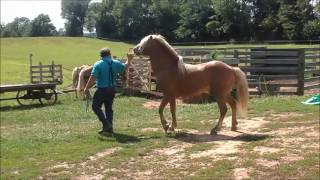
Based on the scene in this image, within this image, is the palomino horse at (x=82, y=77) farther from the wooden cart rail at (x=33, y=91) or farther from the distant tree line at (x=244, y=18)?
the distant tree line at (x=244, y=18)

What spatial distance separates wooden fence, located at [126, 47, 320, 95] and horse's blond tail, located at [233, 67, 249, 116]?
9.16 metres

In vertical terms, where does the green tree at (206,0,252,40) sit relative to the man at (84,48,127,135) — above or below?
above

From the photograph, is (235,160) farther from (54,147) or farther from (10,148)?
(10,148)

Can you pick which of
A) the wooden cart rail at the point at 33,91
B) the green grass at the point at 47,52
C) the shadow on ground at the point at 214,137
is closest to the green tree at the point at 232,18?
the shadow on ground at the point at 214,137

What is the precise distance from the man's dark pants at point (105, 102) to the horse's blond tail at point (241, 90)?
2423 mm

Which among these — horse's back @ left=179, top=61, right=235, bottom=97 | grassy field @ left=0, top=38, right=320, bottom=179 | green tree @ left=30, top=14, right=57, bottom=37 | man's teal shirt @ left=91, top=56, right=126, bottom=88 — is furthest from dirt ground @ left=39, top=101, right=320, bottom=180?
green tree @ left=30, top=14, right=57, bottom=37

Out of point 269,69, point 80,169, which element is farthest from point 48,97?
point 80,169

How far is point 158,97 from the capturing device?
21.8 meters

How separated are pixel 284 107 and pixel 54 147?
6.93 m

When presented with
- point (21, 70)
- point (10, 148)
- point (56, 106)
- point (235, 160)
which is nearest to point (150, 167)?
point (235, 160)

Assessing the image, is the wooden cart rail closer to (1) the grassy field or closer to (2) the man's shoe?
(1) the grassy field

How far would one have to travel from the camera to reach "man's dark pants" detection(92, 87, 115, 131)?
10.8m

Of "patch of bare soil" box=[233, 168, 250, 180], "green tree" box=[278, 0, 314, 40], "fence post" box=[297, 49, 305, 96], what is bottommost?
"patch of bare soil" box=[233, 168, 250, 180]

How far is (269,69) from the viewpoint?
826 inches
